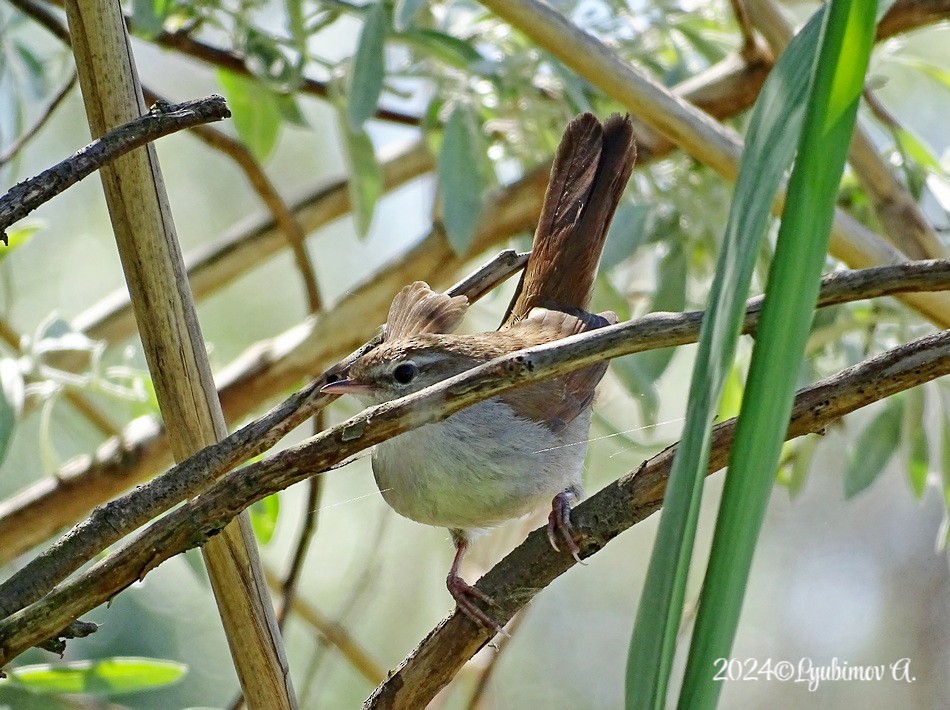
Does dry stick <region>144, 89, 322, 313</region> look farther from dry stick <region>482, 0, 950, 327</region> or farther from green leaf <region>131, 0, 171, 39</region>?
dry stick <region>482, 0, 950, 327</region>

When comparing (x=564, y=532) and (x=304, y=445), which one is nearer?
(x=304, y=445)

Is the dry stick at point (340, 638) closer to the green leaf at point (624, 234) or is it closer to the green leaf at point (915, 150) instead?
the green leaf at point (624, 234)

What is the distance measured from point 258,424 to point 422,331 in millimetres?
631

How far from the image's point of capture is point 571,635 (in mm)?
2812

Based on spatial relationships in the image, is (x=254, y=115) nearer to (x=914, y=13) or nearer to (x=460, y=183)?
(x=460, y=183)

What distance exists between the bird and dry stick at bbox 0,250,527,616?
0.40 m

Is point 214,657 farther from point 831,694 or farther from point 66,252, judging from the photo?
point 831,694

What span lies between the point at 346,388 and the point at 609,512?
458mm

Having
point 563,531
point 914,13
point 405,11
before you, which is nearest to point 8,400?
point 405,11

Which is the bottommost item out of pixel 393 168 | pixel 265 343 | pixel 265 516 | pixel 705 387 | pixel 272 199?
pixel 705 387

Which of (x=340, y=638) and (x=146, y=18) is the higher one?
(x=146, y=18)

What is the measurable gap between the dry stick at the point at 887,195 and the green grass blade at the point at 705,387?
1.13 meters

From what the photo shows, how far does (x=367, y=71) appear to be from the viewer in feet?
5.05

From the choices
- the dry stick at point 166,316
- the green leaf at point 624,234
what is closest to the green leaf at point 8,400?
the dry stick at point 166,316
